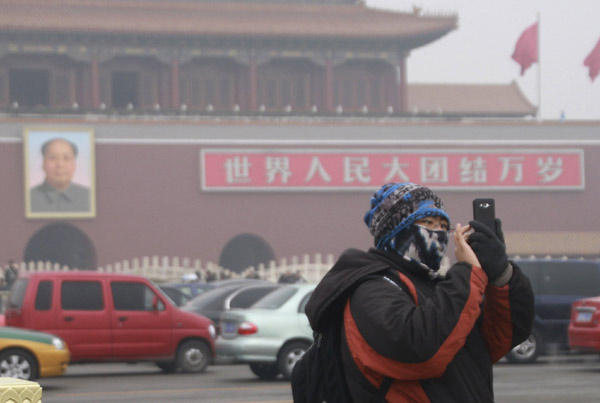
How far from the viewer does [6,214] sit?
1281 inches

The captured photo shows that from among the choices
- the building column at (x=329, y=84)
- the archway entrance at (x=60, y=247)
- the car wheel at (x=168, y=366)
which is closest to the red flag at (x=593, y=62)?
the building column at (x=329, y=84)

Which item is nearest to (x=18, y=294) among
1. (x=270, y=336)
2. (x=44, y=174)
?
(x=270, y=336)

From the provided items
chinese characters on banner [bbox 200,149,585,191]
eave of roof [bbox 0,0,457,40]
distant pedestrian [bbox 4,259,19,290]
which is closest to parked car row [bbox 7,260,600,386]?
distant pedestrian [bbox 4,259,19,290]

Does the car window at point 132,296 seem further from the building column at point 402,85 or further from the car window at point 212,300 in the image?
the building column at point 402,85

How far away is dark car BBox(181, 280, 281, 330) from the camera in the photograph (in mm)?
16156

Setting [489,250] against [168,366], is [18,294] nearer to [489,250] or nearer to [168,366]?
[168,366]

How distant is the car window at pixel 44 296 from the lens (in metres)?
14.2

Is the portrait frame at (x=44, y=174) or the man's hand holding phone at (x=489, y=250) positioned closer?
the man's hand holding phone at (x=489, y=250)

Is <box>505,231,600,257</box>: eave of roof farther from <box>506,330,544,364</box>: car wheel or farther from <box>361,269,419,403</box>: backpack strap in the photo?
<box>361,269,419,403</box>: backpack strap

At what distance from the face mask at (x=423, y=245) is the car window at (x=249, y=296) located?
1295cm

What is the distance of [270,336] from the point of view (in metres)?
13.2

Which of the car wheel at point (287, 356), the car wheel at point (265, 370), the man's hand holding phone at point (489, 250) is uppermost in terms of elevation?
the man's hand holding phone at point (489, 250)

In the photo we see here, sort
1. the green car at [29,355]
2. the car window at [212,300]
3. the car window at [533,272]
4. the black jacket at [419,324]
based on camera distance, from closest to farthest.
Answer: the black jacket at [419,324], the green car at [29,355], the car window at [533,272], the car window at [212,300]

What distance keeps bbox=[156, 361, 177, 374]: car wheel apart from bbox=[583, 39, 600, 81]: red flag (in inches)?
1004
